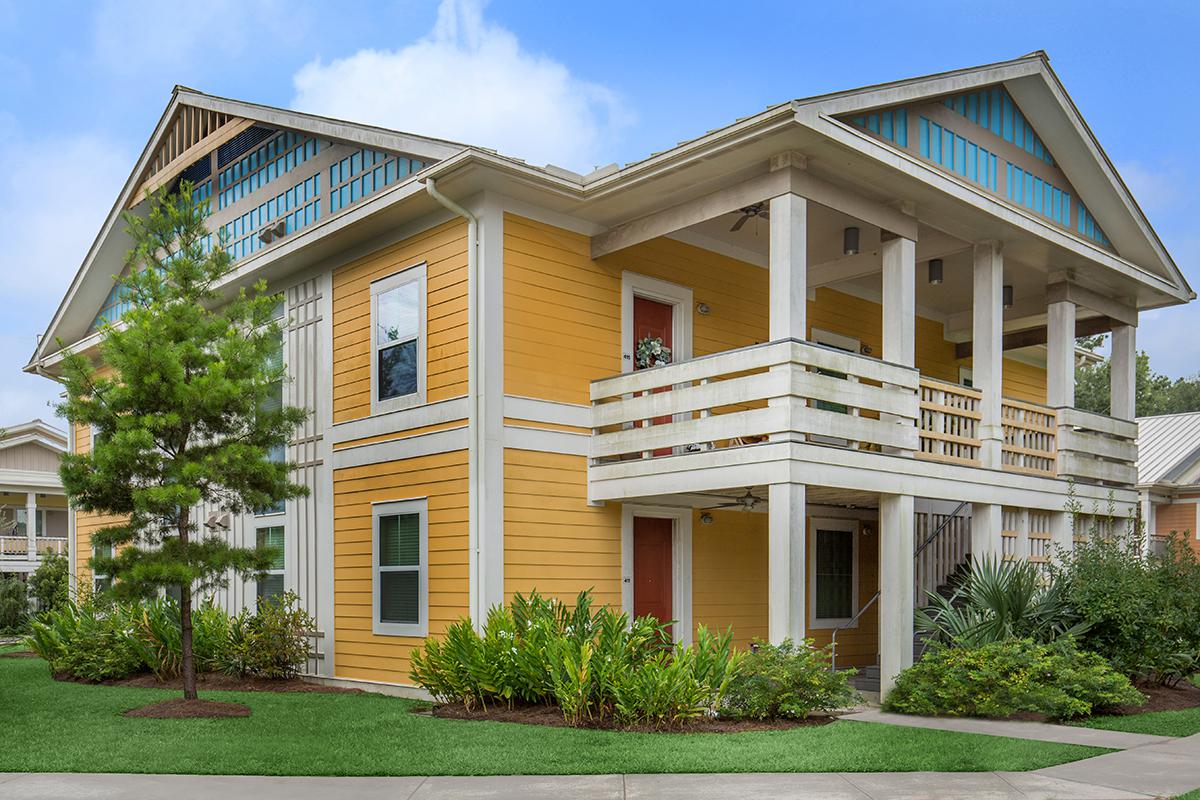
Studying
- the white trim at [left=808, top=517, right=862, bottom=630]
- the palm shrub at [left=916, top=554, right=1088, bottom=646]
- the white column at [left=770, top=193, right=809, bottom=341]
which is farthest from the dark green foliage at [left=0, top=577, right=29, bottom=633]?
the palm shrub at [left=916, top=554, right=1088, bottom=646]

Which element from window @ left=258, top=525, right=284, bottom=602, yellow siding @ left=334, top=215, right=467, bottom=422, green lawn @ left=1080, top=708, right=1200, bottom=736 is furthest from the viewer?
window @ left=258, top=525, right=284, bottom=602

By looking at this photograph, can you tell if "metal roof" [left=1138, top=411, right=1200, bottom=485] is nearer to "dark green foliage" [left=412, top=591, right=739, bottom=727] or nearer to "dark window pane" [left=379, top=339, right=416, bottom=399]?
"dark window pane" [left=379, top=339, right=416, bottom=399]

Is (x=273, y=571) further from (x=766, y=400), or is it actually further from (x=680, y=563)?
(x=766, y=400)

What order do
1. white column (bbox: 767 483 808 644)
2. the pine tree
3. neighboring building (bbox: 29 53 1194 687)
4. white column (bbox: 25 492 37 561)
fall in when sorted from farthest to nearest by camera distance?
white column (bbox: 25 492 37 561), neighboring building (bbox: 29 53 1194 687), the pine tree, white column (bbox: 767 483 808 644)

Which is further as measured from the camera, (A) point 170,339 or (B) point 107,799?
(A) point 170,339

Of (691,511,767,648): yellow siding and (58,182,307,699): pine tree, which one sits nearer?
(58,182,307,699): pine tree

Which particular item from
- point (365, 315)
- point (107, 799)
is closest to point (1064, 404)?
point (365, 315)

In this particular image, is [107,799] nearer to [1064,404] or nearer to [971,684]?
[971,684]

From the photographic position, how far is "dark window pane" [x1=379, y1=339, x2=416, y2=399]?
48.5ft

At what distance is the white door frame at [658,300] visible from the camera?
49.0 feet

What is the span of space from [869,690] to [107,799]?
943 cm

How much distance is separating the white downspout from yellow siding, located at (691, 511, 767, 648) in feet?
11.4

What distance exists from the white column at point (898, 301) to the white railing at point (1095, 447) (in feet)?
13.4

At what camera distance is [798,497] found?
12.1m
